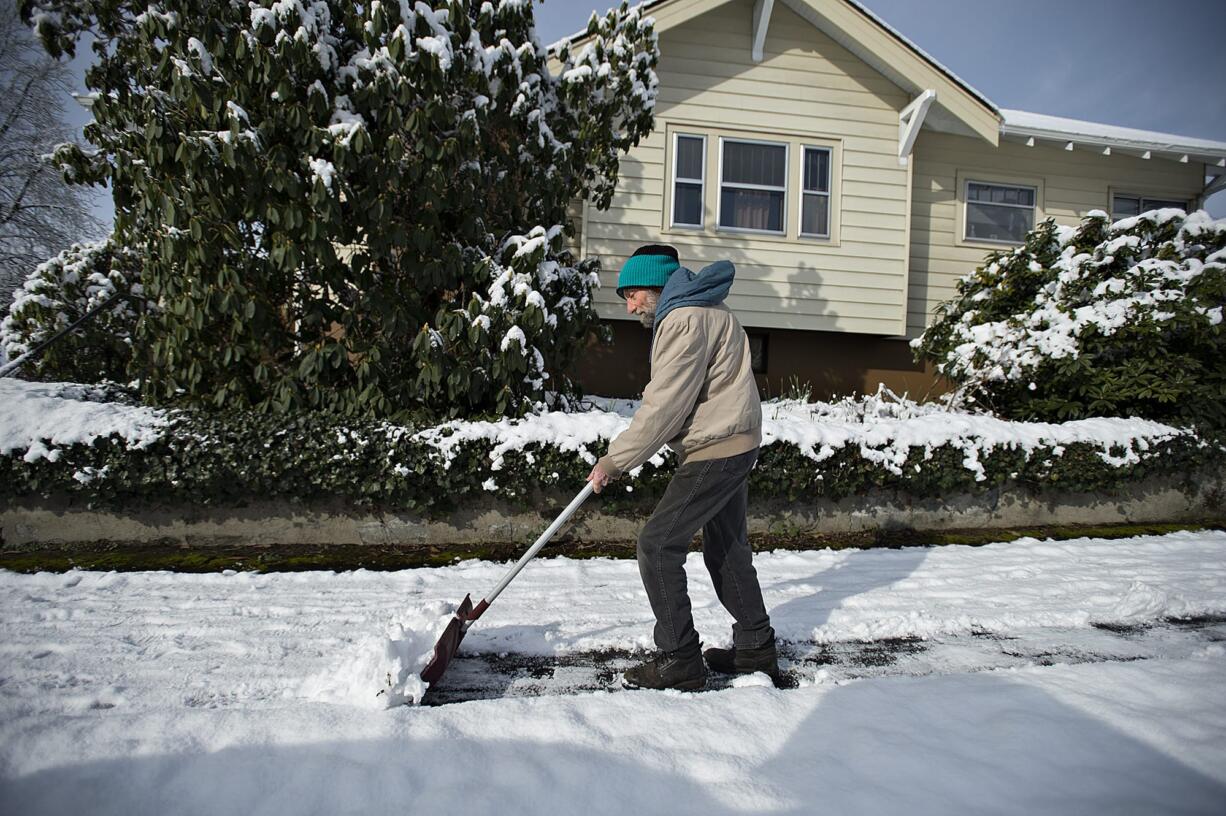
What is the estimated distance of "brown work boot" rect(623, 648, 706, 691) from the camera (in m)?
2.61

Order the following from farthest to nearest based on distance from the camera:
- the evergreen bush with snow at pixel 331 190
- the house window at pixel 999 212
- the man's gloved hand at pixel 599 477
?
the house window at pixel 999 212
the evergreen bush with snow at pixel 331 190
the man's gloved hand at pixel 599 477

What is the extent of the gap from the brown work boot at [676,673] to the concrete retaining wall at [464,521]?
2307mm

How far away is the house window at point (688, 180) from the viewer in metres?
8.85

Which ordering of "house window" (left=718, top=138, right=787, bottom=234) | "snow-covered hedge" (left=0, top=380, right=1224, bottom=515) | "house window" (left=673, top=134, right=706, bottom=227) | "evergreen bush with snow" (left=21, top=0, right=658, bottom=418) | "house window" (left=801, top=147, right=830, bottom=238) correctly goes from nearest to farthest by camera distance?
"evergreen bush with snow" (left=21, top=0, right=658, bottom=418)
"snow-covered hedge" (left=0, top=380, right=1224, bottom=515)
"house window" (left=673, top=134, right=706, bottom=227)
"house window" (left=718, top=138, right=787, bottom=234)
"house window" (left=801, top=147, right=830, bottom=238)

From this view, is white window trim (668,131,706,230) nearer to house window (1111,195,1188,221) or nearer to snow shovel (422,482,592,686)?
snow shovel (422,482,592,686)

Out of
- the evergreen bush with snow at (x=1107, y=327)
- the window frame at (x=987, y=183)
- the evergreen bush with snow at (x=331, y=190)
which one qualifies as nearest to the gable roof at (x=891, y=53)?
the window frame at (x=987, y=183)

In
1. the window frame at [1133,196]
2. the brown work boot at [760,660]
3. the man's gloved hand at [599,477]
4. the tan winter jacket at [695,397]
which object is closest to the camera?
the tan winter jacket at [695,397]

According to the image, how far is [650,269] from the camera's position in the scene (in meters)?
2.74

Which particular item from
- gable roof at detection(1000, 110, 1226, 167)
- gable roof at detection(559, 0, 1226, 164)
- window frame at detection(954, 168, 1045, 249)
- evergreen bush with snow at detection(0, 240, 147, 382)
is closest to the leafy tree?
evergreen bush with snow at detection(0, 240, 147, 382)

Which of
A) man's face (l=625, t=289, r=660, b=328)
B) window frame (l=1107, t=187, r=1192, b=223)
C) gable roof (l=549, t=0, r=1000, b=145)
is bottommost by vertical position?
man's face (l=625, t=289, r=660, b=328)

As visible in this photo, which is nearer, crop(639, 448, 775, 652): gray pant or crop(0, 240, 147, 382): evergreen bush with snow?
crop(639, 448, 775, 652): gray pant

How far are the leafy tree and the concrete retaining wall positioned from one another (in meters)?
14.5

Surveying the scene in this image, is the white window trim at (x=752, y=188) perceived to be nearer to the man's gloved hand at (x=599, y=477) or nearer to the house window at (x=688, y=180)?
the house window at (x=688, y=180)

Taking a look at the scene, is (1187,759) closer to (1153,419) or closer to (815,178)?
(1153,419)
